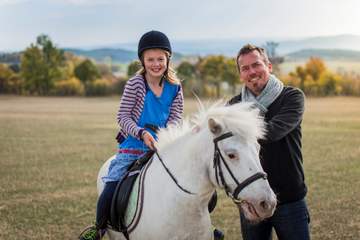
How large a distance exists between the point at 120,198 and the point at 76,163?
1068cm

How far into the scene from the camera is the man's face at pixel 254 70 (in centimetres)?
405

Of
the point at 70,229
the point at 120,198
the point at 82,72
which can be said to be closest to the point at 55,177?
the point at 70,229

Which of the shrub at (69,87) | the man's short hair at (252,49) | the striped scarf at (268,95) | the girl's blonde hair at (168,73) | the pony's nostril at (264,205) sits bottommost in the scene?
the shrub at (69,87)

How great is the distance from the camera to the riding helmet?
4.32 metres

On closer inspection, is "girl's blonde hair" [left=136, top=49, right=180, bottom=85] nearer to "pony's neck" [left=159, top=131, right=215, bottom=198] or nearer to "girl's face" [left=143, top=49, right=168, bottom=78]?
"girl's face" [left=143, top=49, right=168, bottom=78]

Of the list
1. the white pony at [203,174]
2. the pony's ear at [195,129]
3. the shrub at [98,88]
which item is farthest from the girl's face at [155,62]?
the shrub at [98,88]

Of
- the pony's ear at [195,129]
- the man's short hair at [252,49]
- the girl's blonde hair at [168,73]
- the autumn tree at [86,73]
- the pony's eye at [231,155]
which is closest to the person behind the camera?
the pony's eye at [231,155]

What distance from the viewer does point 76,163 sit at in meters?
14.6

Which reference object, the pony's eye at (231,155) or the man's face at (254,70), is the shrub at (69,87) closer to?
the man's face at (254,70)

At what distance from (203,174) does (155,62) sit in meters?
1.23

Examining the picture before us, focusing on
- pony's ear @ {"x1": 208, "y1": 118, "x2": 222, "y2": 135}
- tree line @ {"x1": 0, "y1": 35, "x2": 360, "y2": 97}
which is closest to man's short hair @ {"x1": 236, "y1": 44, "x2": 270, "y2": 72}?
pony's ear @ {"x1": 208, "y1": 118, "x2": 222, "y2": 135}

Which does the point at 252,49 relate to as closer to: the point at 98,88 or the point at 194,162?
the point at 194,162

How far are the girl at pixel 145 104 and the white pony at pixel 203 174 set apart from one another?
0.31 meters

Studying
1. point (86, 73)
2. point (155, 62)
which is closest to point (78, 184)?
point (155, 62)
